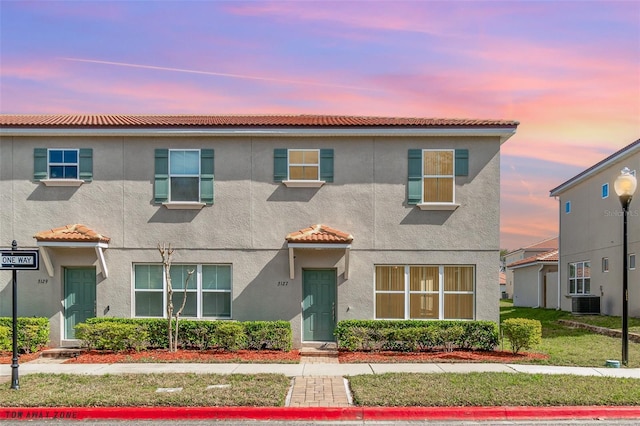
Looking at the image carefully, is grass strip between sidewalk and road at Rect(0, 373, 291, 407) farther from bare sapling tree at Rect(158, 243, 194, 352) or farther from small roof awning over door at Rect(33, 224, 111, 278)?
small roof awning over door at Rect(33, 224, 111, 278)

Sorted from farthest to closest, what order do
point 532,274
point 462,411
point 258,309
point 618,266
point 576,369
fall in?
1. point 532,274
2. point 618,266
3. point 258,309
4. point 576,369
5. point 462,411

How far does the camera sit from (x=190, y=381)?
11.3 meters

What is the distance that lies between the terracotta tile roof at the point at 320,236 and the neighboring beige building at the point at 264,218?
0.36 meters

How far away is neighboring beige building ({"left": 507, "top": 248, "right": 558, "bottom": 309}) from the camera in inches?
1299

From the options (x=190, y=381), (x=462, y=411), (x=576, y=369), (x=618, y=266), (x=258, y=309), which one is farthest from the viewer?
(x=618, y=266)

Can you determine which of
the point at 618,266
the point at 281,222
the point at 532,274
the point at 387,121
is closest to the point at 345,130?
the point at 387,121

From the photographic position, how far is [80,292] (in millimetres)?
16719

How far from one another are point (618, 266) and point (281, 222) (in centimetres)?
1482

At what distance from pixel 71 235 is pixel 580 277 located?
22.4 meters

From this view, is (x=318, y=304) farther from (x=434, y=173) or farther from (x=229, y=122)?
(x=229, y=122)

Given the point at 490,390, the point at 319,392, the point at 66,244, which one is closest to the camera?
the point at 490,390

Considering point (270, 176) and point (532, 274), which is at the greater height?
point (270, 176)

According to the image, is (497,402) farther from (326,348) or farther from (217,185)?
(217,185)

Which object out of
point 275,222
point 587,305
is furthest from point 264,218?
point 587,305
